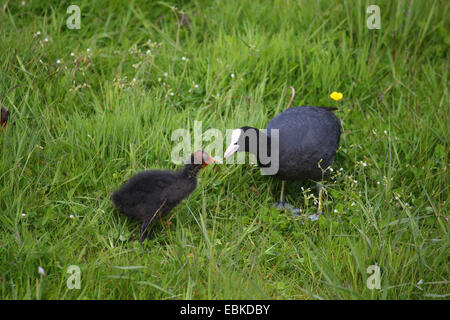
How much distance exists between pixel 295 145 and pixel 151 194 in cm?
116

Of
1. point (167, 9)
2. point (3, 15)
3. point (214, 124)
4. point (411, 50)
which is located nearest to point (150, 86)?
point (214, 124)

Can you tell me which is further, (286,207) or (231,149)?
(286,207)

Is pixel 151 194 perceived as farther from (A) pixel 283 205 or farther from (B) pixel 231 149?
(A) pixel 283 205

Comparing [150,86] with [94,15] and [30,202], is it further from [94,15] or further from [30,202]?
[30,202]

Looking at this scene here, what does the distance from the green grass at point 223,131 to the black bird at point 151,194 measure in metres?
0.17

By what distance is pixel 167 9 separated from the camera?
5426 mm

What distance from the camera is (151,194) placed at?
10.9 ft

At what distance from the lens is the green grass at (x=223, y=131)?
3.00 meters

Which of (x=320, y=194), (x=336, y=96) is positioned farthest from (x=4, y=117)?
(x=336, y=96)

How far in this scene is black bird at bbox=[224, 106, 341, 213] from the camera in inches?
145

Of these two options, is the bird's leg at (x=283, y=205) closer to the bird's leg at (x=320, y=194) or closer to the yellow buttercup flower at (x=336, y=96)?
the bird's leg at (x=320, y=194)

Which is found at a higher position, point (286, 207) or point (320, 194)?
point (320, 194)

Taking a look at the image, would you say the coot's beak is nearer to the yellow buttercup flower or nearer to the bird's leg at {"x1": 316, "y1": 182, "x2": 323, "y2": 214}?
the bird's leg at {"x1": 316, "y1": 182, "x2": 323, "y2": 214}

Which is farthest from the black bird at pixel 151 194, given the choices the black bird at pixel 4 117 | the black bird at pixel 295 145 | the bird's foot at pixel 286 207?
the black bird at pixel 4 117
